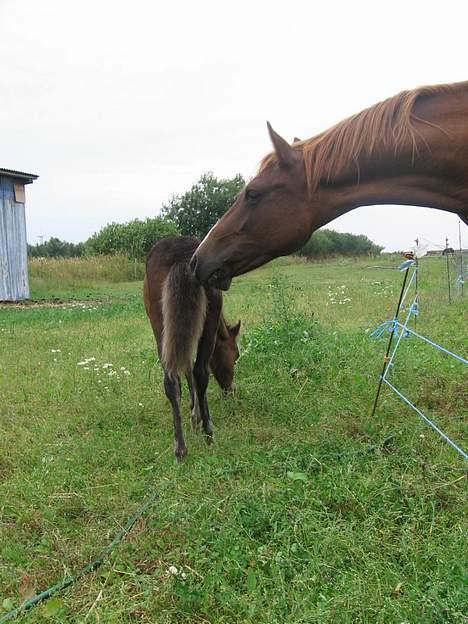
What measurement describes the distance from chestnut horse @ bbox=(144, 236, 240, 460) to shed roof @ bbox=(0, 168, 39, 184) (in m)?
10.4

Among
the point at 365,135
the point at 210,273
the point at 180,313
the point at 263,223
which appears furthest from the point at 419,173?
the point at 180,313

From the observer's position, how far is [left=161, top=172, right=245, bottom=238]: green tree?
36062mm

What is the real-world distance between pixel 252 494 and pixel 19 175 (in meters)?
12.3

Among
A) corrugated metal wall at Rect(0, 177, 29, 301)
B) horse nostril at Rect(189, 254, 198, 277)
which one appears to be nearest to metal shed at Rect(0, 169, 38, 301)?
corrugated metal wall at Rect(0, 177, 29, 301)

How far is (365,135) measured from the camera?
2.41 metres

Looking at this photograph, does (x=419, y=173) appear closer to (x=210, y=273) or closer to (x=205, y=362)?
(x=210, y=273)

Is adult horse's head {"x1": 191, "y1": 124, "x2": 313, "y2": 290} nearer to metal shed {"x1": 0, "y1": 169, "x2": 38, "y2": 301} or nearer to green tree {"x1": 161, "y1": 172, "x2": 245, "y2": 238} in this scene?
metal shed {"x1": 0, "y1": 169, "x2": 38, "y2": 301}

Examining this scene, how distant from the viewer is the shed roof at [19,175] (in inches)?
484

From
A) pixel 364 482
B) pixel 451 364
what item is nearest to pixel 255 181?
pixel 364 482

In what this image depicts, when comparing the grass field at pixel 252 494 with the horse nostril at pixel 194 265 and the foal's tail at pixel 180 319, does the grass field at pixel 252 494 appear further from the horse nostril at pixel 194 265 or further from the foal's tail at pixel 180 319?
the horse nostril at pixel 194 265

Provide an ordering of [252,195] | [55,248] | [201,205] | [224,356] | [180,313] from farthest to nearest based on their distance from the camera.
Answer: [55,248]
[201,205]
[224,356]
[180,313]
[252,195]

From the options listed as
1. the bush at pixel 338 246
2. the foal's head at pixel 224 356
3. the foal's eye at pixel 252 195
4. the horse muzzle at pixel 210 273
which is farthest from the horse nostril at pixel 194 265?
the bush at pixel 338 246

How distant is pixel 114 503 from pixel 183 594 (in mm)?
909

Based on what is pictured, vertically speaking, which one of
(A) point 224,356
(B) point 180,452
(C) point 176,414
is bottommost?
(B) point 180,452
